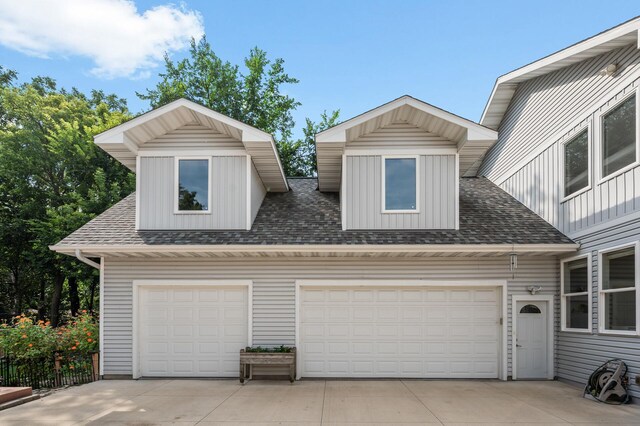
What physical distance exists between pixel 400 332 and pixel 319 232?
270cm

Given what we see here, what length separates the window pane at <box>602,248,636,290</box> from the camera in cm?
686

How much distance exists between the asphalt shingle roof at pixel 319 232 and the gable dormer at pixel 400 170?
1.13 ft

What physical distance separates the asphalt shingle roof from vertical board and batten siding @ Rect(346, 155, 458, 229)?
9.2 inches

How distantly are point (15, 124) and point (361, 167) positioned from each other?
785 inches

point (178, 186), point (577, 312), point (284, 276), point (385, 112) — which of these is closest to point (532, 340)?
Result: point (577, 312)

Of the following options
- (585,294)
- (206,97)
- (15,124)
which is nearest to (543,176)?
(585,294)

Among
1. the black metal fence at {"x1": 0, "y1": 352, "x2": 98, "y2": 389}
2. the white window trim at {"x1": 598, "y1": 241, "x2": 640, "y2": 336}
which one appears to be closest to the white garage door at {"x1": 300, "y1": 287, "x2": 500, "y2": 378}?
the white window trim at {"x1": 598, "y1": 241, "x2": 640, "y2": 336}

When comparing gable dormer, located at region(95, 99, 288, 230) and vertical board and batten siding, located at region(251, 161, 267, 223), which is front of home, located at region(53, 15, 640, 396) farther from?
vertical board and batten siding, located at region(251, 161, 267, 223)

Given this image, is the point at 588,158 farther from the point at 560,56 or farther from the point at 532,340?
the point at 532,340

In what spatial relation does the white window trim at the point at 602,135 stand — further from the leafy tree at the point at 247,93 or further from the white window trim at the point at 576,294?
the leafy tree at the point at 247,93

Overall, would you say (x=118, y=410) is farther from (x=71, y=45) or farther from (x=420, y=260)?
(x=71, y=45)

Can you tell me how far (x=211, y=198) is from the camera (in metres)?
9.40

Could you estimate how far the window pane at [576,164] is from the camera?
8.12 meters

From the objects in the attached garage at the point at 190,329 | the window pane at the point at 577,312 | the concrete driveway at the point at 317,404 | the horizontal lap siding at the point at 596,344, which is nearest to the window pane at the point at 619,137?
the horizontal lap siding at the point at 596,344
